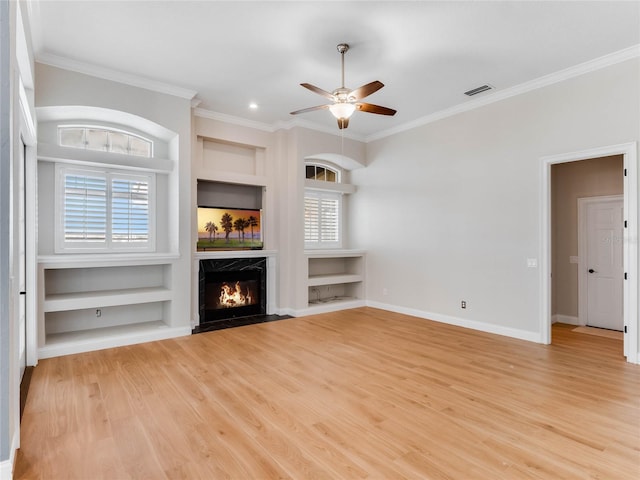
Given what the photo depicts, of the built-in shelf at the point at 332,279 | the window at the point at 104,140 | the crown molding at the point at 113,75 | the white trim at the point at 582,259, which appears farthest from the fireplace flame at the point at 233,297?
the white trim at the point at 582,259

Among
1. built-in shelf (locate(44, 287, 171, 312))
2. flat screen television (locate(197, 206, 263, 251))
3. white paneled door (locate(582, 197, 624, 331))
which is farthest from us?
flat screen television (locate(197, 206, 263, 251))

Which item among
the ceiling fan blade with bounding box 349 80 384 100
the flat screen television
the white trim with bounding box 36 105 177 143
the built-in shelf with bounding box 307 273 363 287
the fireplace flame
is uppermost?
the white trim with bounding box 36 105 177 143

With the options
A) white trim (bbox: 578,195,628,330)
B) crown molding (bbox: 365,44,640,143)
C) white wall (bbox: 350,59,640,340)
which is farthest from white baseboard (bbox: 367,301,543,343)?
crown molding (bbox: 365,44,640,143)

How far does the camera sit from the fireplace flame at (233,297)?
6105 millimetres

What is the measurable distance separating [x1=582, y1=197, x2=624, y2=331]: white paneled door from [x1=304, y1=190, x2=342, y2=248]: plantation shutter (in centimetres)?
444

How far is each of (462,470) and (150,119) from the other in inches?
202

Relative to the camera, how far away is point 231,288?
6.18m

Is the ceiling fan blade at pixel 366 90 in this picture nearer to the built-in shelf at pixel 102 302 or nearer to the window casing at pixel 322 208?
the window casing at pixel 322 208

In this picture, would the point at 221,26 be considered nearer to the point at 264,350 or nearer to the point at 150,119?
the point at 150,119

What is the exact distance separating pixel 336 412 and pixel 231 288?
Result: 12.4 ft

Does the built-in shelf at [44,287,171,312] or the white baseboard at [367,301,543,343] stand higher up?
the built-in shelf at [44,287,171,312]

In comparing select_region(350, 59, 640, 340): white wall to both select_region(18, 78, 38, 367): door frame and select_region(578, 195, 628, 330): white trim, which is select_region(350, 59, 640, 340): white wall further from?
select_region(18, 78, 38, 367): door frame

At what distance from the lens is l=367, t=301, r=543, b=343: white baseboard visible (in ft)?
15.8

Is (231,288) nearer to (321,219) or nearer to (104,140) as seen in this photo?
(321,219)
